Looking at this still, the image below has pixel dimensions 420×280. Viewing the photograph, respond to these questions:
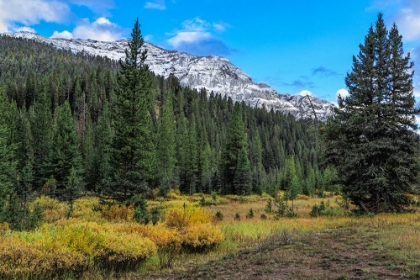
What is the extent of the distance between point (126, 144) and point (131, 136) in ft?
2.29

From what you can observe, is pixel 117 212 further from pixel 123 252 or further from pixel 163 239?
pixel 123 252

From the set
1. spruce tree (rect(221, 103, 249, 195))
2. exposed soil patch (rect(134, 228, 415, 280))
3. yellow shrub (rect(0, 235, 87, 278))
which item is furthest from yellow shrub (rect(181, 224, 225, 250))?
spruce tree (rect(221, 103, 249, 195))

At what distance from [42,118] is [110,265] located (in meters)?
57.7

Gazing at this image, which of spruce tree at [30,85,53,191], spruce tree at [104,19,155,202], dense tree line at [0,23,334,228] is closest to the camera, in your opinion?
spruce tree at [104,19,155,202]

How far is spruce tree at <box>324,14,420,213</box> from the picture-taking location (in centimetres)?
1920

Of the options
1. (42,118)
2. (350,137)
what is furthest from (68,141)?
(350,137)

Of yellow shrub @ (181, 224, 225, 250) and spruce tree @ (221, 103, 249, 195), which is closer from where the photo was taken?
yellow shrub @ (181, 224, 225, 250)

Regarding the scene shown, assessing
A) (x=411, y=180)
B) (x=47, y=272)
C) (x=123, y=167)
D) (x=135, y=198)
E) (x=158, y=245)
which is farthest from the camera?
(x=123, y=167)

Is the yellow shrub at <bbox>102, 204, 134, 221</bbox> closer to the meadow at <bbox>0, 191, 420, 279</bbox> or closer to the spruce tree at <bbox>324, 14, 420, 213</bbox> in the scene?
the meadow at <bbox>0, 191, 420, 279</bbox>

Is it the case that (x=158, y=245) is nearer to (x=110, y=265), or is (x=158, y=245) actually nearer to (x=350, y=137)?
(x=110, y=265)

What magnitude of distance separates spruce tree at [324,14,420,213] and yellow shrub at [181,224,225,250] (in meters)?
12.0

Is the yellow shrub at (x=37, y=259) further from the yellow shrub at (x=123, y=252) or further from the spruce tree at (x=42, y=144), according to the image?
the spruce tree at (x=42, y=144)

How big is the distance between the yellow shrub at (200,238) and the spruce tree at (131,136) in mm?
11769

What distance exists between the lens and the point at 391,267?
7.15 metres
